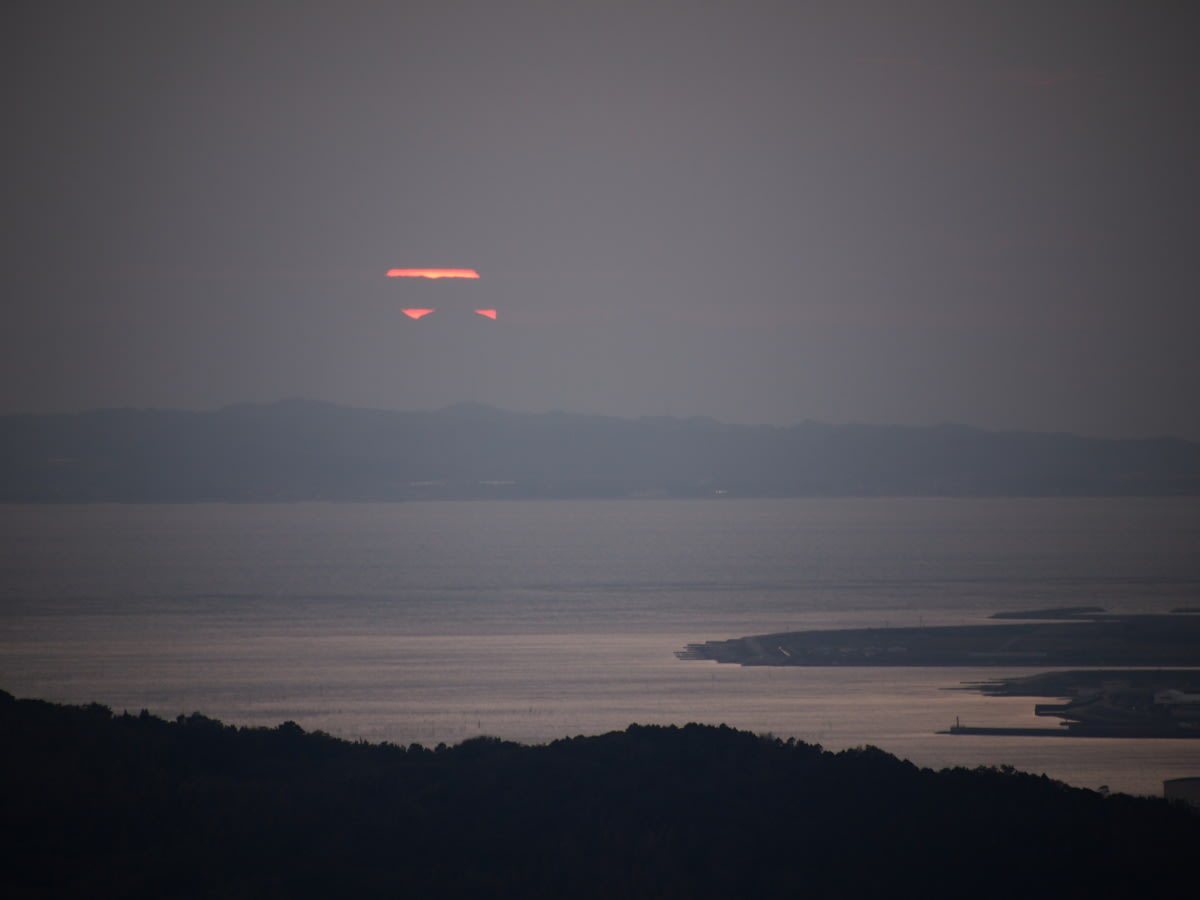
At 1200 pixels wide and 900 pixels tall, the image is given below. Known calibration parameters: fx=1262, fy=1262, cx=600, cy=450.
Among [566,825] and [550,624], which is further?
[550,624]

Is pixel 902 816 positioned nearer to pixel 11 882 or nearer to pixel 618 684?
pixel 11 882

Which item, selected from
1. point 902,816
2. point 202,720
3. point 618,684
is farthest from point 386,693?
point 902,816

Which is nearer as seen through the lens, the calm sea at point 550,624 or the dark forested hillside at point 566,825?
the dark forested hillside at point 566,825

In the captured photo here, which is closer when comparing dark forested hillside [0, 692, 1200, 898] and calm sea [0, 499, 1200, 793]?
dark forested hillside [0, 692, 1200, 898]

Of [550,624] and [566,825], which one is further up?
[550,624]
